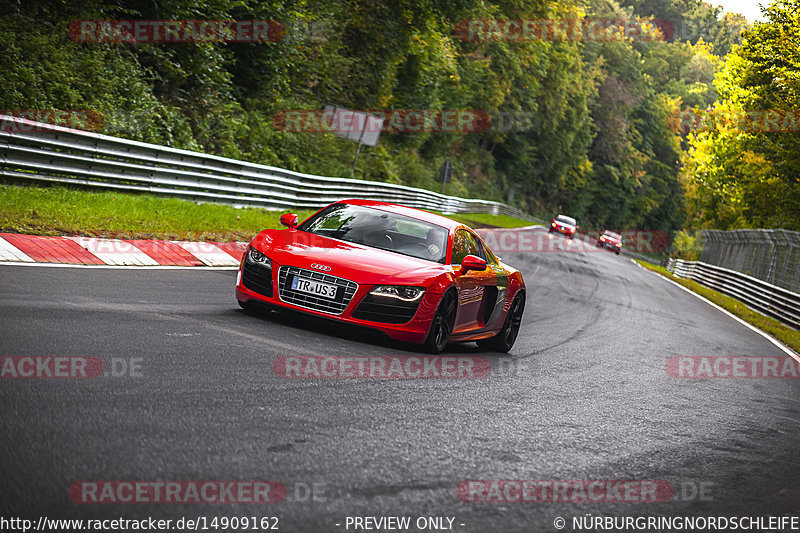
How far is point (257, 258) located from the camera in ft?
27.3

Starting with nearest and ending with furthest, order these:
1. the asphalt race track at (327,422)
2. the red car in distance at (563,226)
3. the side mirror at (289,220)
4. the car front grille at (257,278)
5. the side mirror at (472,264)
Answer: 1. the asphalt race track at (327,422)
2. the car front grille at (257,278)
3. the side mirror at (472,264)
4. the side mirror at (289,220)
5. the red car in distance at (563,226)

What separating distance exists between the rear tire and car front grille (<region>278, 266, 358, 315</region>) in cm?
237

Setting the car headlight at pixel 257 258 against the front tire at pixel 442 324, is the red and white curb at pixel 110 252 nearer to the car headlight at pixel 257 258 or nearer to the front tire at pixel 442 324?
the car headlight at pixel 257 258

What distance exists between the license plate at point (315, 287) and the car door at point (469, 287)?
133 centimetres

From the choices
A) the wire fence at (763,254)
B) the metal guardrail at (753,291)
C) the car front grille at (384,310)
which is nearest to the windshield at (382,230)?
the car front grille at (384,310)

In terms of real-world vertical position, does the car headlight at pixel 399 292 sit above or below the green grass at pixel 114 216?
above

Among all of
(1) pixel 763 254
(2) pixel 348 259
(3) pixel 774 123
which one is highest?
(3) pixel 774 123

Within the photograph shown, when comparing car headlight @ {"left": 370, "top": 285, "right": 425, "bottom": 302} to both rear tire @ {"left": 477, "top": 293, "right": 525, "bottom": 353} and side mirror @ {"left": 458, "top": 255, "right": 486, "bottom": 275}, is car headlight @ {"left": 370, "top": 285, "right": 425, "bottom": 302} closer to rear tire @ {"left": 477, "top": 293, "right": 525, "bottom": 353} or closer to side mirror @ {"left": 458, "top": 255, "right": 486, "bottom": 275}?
side mirror @ {"left": 458, "top": 255, "right": 486, "bottom": 275}

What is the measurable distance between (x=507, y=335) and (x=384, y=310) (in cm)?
247

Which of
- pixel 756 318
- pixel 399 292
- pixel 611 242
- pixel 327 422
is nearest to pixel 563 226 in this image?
pixel 611 242

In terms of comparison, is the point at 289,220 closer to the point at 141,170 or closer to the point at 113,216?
the point at 113,216

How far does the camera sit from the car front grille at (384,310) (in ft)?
26.0

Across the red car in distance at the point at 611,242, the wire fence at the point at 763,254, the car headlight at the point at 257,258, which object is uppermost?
the car headlight at the point at 257,258

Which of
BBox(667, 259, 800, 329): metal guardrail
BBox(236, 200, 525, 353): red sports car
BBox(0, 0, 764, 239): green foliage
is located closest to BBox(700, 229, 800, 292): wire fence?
BBox(667, 259, 800, 329): metal guardrail
